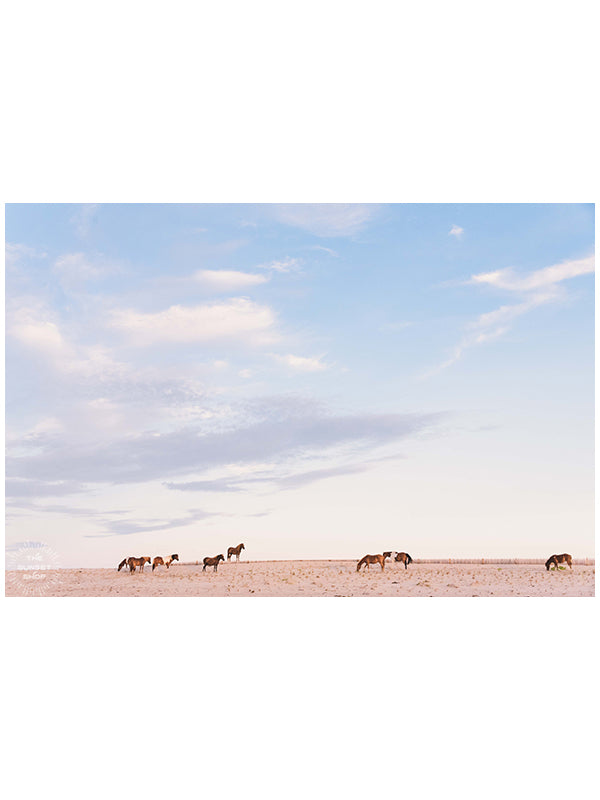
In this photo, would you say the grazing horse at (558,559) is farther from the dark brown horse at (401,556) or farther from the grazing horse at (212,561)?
the grazing horse at (212,561)

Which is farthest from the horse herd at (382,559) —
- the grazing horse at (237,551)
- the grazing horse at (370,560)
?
the grazing horse at (237,551)

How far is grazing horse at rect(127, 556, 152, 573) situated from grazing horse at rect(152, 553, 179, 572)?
0.12 m

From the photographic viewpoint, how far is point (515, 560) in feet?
41.5

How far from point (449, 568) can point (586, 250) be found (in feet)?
20.6

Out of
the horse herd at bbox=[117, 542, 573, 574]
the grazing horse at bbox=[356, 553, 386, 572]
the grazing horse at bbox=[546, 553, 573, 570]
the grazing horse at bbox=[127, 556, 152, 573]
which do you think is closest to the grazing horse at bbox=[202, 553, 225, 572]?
the horse herd at bbox=[117, 542, 573, 574]

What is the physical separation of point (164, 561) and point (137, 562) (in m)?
0.50

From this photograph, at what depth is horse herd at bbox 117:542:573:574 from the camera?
1255 centimetres

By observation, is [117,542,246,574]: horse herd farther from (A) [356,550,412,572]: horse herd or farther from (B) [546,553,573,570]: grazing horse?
(B) [546,553,573,570]: grazing horse

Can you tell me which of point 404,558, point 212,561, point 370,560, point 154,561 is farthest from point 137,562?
point 404,558

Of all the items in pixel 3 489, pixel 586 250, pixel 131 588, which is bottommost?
pixel 131 588

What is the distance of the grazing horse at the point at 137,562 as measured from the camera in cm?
1288

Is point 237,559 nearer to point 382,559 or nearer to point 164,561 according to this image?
point 164,561
